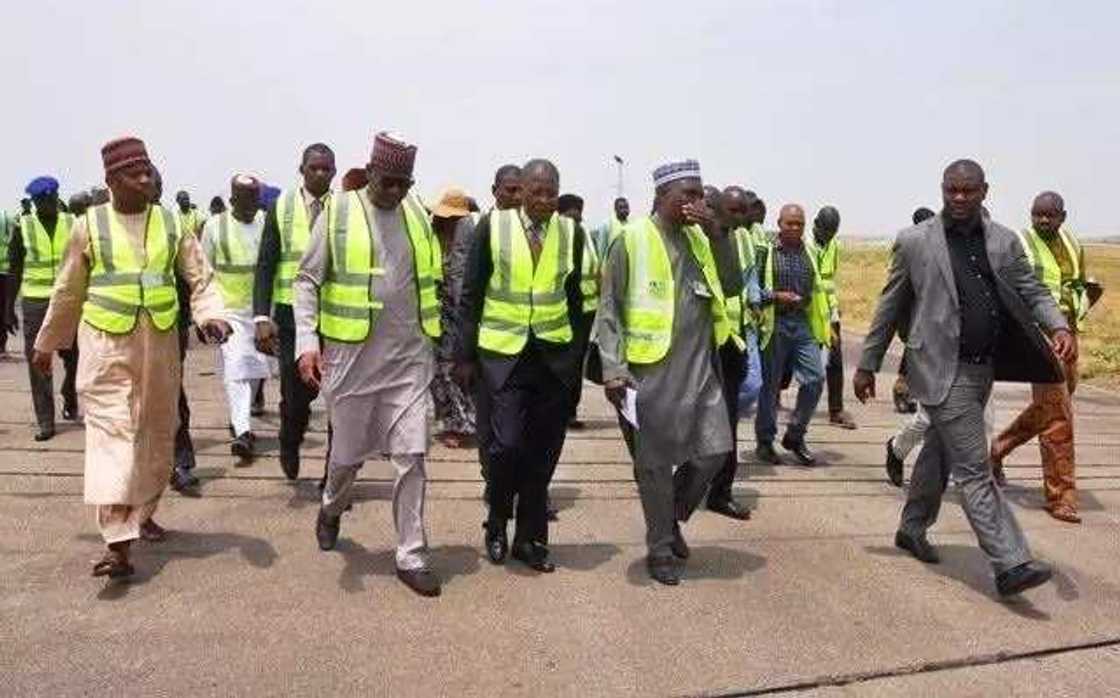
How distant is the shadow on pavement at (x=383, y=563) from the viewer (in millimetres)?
4812

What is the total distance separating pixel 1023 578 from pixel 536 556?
2168 mm

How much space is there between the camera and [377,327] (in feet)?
15.8

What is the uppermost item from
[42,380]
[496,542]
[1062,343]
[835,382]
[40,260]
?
[40,260]

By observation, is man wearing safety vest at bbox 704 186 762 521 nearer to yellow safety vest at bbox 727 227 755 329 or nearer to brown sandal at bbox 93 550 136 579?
yellow safety vest at bbox 727 227 755 329

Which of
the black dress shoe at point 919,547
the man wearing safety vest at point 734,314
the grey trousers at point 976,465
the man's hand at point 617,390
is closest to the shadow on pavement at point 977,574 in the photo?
the black dress shoe at point 919,547

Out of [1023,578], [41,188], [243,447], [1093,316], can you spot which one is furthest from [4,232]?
[1093,316]

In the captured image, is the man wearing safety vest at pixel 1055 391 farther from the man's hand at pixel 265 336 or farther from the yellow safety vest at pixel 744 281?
the man's hand at pixel 265 336

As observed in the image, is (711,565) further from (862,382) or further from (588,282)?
(588,282)

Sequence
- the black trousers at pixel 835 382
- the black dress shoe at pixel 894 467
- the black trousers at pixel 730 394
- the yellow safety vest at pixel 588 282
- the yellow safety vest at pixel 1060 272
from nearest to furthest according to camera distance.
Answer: the yellow safety vest at pixel 588 282
the black trousers at pixel 730 394
the yellow safety vest at pixel 1060 272
the black dress shoe at pixel 894 467
the black trousers at pixel 835 382

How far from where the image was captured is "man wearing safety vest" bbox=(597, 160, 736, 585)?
492 centimetres

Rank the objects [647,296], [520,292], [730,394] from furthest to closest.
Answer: [730,394] < [520,292] < [647,296]

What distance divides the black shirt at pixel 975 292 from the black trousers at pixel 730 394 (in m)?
1.15

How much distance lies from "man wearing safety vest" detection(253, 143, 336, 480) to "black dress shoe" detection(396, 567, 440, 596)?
1.62 meters

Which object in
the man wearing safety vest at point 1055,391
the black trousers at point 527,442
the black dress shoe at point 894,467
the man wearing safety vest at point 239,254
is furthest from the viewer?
the man wearing safety vest at point 239,254
